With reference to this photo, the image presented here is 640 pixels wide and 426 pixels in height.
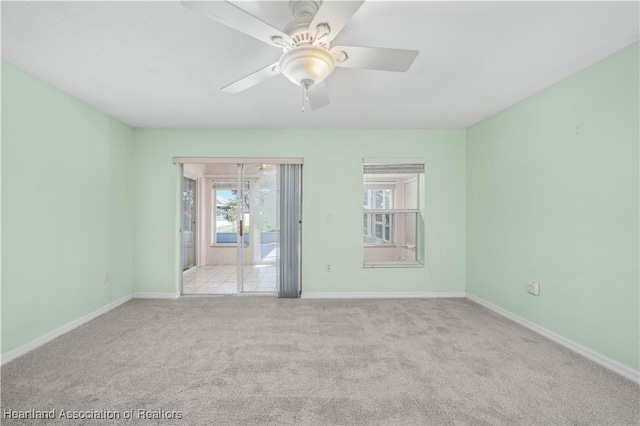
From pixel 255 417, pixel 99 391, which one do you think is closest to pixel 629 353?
pixel 255 417

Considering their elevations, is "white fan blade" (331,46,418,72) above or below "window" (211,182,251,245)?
above

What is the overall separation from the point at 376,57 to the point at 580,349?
115 inches

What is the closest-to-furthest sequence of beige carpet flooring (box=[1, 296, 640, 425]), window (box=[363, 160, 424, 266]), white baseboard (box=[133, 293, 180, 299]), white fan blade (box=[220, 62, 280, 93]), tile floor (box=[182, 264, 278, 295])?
beige carpet flooring (box=[1, 296, 640, 425]) < white fan blade (box=[220, 62, 280, 93]) < white baseboard (box=[133, 293, 180, 299]) < window (box=[363, 160, 424, 266]) < tile floor (box=[182, 264, 278, 295])

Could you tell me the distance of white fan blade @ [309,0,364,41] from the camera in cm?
118

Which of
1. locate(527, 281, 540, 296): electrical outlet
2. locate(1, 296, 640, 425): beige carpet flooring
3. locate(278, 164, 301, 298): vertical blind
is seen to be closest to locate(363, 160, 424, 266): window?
locate(278, 164, 301, 298): vertical blind

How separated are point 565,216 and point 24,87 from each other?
4857 mm

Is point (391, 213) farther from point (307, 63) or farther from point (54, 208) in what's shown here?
point (54, 208)

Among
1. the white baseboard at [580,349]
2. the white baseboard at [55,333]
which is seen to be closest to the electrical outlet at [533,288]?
the white baseboard at [580,349]

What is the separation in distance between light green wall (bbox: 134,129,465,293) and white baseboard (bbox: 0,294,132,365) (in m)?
0.55

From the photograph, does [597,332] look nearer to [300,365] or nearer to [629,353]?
[629,353]

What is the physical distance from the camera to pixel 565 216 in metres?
2.45

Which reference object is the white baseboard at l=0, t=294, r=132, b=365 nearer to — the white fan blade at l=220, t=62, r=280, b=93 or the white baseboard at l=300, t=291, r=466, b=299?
the white baseboard at l=300, t=291, r=466, b=299

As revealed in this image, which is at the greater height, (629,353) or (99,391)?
(629,353)

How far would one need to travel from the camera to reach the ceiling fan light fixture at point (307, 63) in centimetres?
155
